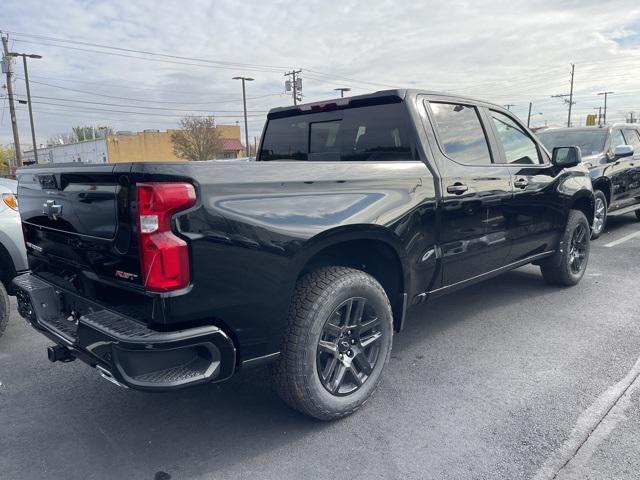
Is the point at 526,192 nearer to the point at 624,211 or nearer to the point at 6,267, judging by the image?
the point at 6,267

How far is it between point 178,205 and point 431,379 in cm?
215

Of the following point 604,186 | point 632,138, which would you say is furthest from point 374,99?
point 632,138

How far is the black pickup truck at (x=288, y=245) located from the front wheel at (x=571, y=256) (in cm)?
103

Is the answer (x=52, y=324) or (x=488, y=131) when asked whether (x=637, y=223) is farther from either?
(x=52, y=324)

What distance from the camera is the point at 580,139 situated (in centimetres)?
831

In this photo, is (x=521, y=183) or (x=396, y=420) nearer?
(x=396, y=420)

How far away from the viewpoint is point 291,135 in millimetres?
4258

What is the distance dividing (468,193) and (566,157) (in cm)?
164

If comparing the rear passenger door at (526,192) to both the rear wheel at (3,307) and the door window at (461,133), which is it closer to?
the door window at (461,133)

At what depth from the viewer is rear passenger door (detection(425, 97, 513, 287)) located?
3510 millimetres

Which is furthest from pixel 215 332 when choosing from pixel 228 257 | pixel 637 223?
pixel 637 223

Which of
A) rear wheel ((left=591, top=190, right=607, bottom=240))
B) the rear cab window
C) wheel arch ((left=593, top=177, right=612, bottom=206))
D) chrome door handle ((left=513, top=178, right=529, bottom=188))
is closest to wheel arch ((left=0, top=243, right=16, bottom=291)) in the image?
the rear cab window

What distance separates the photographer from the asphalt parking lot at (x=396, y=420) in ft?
8.19

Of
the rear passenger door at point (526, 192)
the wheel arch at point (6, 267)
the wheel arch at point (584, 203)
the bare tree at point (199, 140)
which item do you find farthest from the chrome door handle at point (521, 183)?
the bare tree at point (199, 140)
